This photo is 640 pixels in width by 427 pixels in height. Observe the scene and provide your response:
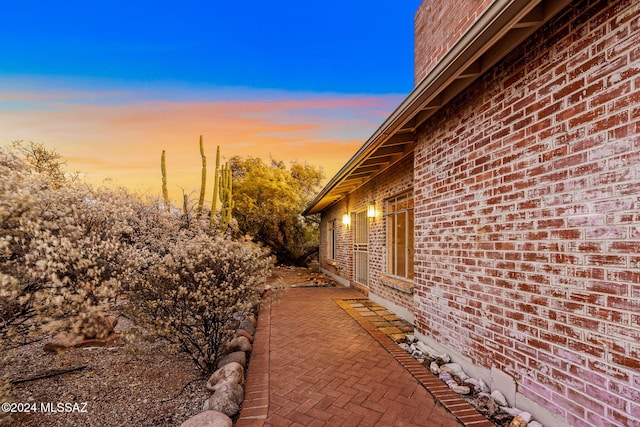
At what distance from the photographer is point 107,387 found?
10.7 feet

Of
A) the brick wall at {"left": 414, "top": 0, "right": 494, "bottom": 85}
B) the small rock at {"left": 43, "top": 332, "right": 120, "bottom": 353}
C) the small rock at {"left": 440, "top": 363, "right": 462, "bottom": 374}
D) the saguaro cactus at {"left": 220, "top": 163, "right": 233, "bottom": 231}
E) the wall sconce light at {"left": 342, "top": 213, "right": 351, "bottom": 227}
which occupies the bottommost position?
the small rock at {"left": 43, "top": 332, "right": 120, "bottom": 353}

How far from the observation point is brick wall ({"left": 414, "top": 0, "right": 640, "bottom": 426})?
177 cm

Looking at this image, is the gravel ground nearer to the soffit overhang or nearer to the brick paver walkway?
the brick paver walkway

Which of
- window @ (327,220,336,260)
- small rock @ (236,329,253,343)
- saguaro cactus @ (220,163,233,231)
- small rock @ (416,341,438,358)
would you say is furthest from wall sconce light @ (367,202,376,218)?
saguaro cactus @ (220,163,233,231)

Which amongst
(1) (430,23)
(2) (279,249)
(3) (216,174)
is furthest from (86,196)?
(2) (279,249)

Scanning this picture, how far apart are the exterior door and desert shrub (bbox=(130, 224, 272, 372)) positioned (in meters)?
5.17

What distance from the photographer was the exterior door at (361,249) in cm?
841

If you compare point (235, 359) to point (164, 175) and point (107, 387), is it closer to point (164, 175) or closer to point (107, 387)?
point (107, 387)

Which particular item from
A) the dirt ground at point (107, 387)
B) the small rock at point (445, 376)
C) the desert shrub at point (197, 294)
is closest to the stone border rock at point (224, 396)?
the dirt ground at point (107, 387)

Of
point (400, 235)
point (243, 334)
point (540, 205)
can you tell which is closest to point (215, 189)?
point (400, 235)

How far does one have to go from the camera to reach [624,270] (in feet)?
5.75

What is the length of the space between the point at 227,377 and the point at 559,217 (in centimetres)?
320

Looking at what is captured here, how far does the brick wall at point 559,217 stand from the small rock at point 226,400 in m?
2.38

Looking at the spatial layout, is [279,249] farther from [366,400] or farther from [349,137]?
[366,400]
